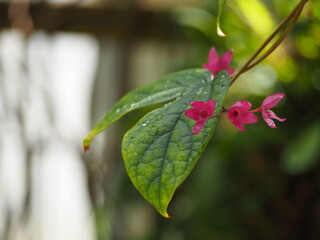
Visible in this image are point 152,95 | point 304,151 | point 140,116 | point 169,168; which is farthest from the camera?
point 140,116

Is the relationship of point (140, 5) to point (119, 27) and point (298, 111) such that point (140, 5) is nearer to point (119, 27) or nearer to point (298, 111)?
point (119, 27)

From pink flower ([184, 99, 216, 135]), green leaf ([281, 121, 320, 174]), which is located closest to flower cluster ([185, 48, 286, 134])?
pink flower ([184, 99, 216, 135])

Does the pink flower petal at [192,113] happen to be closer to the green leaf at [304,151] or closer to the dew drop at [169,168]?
the dew drop at [169,168]

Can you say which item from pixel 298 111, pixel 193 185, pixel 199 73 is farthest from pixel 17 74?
pixel 199 73

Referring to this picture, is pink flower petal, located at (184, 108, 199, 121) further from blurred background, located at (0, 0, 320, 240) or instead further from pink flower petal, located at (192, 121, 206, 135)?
blurred background, located at (0, 0, 320, 240)

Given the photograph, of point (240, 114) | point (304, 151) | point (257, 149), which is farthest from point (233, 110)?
point (257, 149)

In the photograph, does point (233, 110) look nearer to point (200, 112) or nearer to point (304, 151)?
point (200, 112)

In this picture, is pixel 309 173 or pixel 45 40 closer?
pixel 309 173
